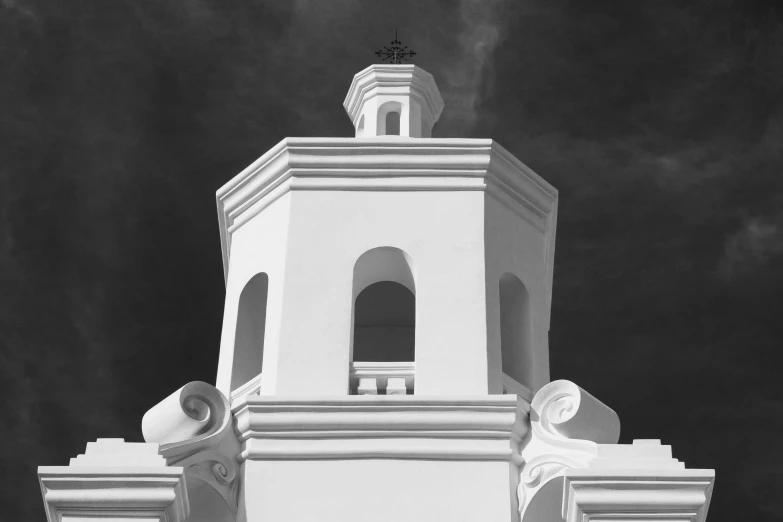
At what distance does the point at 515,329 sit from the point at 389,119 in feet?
15.3

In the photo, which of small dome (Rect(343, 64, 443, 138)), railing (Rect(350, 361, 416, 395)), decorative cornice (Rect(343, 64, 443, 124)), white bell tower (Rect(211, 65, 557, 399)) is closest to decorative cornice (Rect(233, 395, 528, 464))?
white bell tower (Rect(211, 65, 557, 399))

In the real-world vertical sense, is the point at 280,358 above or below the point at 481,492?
above

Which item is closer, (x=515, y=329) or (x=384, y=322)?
(x=515, y=329)

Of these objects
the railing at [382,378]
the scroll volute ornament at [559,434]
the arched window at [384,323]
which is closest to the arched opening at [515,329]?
the railing at [382,378]

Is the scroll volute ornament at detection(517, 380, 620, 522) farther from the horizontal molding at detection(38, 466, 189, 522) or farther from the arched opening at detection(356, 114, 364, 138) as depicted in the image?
the arched opening at detection(356, 114, 364, 138)

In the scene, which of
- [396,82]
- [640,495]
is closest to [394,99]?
[396,82]

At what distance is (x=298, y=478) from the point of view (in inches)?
1009

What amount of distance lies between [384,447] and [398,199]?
3.88 metres

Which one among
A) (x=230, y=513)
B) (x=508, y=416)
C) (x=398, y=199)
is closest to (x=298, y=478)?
(x=230, y=513)

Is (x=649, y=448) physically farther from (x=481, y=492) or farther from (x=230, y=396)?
(x=230, y=396)

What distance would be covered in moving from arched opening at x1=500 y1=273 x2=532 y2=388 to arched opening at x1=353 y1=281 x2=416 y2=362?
2.37 m

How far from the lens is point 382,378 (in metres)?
26.9

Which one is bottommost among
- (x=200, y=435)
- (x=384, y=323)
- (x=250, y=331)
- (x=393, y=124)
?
(x=200, y=435)

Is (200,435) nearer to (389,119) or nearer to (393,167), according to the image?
(393,167)
